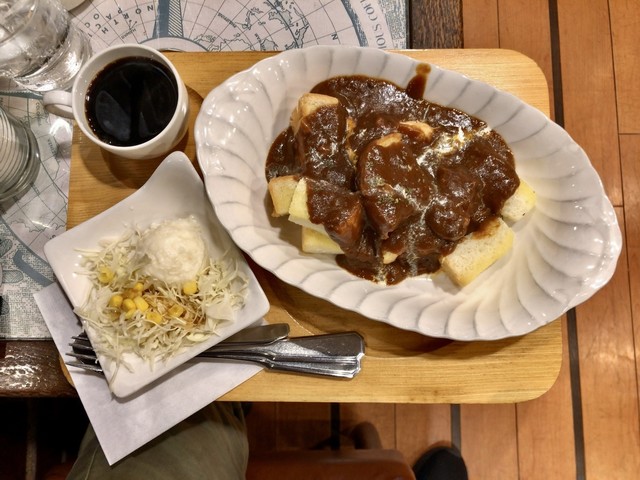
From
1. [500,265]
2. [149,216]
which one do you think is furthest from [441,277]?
[149,216]

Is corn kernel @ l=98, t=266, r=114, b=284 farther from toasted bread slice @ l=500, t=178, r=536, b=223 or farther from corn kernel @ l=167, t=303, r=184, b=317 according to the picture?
toasted bread slice @ l=500, t=178, r=536, b=223

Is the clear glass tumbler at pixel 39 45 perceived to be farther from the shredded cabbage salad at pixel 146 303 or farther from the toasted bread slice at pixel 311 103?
the toasted bread slice at pixel 311 103

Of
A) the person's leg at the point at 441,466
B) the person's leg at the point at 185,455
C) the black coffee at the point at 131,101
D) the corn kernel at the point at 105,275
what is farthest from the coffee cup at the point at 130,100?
the person's leg at the point at 441,466

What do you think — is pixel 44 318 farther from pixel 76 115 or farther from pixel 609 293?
pixel 609 293

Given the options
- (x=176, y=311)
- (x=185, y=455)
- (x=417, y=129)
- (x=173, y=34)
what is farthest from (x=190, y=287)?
(x=173, y=34)

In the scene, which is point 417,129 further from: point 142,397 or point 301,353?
point 142,397

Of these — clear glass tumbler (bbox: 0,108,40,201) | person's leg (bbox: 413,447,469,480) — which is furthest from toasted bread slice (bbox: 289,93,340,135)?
person's leg (bbox: 413,447,469,480)
